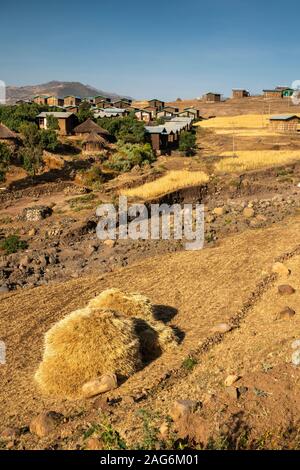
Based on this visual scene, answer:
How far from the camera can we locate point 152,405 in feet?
23.8

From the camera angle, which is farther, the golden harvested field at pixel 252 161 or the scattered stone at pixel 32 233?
the golden harvested field at pixel 252 161

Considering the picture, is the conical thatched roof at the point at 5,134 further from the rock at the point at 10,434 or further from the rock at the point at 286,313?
the rock at the point at 10,434

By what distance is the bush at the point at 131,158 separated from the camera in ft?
102

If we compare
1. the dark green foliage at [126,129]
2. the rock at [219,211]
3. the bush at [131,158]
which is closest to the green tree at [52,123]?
the dark green foliage at [126,129]

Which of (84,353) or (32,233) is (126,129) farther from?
(84,353)

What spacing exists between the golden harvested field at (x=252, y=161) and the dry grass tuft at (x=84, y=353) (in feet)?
70.4

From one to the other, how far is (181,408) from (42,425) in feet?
7.37

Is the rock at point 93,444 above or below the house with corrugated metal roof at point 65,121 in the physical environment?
below

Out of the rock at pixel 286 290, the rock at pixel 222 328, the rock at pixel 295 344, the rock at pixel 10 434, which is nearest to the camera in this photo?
the rock at pixel 10 434

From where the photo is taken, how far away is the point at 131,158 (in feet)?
105

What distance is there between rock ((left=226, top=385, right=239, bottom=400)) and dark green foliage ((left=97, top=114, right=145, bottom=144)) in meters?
32.4

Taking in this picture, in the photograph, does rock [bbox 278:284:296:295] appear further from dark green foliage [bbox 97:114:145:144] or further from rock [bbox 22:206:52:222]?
dark green foliage [bbox 97:114:145:144]
